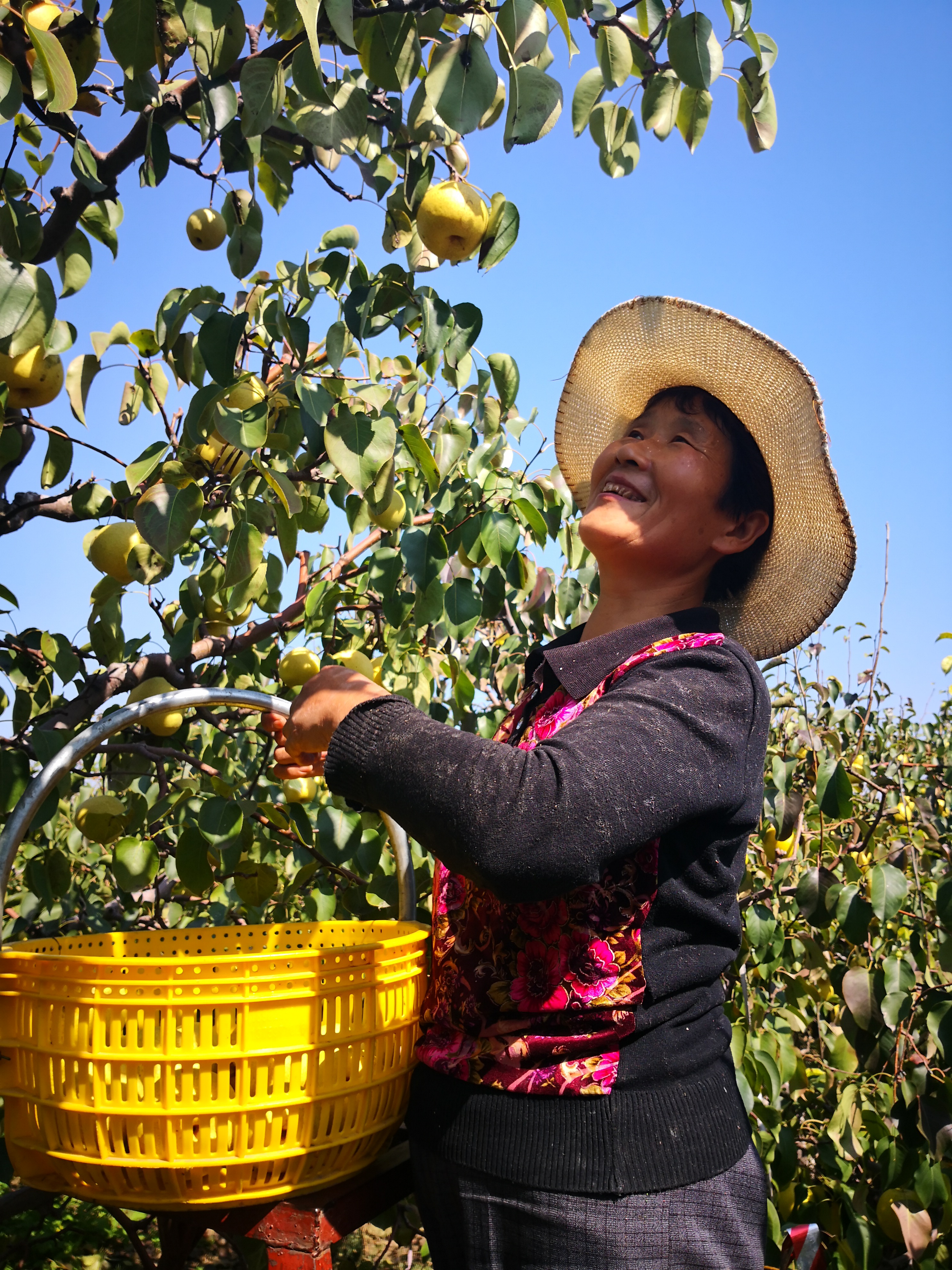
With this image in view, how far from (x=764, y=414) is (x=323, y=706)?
744 millimetres

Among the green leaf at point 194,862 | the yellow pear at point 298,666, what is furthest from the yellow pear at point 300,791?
the green leaf at point 194,862

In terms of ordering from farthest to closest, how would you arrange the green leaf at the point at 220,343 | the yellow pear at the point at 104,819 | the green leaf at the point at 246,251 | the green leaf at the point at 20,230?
the yellow pear at the point at 104,819, the green leaf at the point at 246,251, the green leaf at the point at 220,343, the green leaf at the point at 20,230

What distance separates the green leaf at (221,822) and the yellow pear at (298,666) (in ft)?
1.55

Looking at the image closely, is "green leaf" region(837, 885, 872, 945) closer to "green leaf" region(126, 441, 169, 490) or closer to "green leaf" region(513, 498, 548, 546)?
"green leaf" region(513, 498, 548, 546)

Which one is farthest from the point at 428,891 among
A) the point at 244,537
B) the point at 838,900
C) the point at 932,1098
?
the point at 244,537

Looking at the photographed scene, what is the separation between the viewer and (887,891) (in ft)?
5.43

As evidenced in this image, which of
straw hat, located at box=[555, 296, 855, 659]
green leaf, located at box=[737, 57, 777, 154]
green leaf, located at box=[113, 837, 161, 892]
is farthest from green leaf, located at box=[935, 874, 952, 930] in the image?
green leaf, located at box=[113, 837, 161, 892]

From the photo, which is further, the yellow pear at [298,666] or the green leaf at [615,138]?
the yellow pear at [298,666]

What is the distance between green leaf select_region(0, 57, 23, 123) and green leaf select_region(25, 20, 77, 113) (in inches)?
1.0

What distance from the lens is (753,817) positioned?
106 centimetres

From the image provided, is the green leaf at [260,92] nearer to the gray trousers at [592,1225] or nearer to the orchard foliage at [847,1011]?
the gray trousers at [592,1225]

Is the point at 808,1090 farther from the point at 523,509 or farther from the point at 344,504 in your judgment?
the point at 344,504

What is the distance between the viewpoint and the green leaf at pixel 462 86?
0.94 metres

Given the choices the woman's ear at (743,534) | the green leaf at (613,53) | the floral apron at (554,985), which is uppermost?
the green leaf at (613,53)
